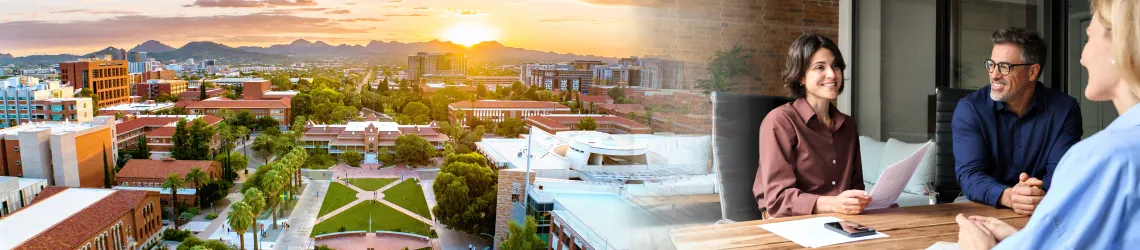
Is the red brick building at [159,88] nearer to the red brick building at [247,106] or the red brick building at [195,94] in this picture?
the red brick building at [195,94]

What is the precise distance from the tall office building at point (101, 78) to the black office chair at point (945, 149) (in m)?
12.9

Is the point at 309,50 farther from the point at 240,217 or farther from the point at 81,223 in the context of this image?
the point at 81,223

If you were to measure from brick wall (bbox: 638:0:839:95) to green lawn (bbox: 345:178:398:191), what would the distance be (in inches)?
489

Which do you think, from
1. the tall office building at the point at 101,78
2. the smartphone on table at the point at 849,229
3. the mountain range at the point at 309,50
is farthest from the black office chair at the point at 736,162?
the tall office building at the point at 101,78

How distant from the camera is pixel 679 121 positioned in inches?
101

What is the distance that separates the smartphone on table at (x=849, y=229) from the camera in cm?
110

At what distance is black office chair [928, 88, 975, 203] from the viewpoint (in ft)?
7.43

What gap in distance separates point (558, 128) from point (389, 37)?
14.7ft

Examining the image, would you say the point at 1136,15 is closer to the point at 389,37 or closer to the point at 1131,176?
the point at 1131,176

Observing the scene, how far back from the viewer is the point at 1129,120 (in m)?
0.47

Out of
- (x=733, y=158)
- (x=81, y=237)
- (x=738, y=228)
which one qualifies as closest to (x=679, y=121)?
(x=733, y=158)

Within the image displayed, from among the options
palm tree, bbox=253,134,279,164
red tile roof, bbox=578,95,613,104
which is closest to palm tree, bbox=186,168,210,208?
palm tree, bbox=253,134,279,164

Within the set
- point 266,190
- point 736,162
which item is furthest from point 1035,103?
point 266,190

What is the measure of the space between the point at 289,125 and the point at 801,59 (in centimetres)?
1433
